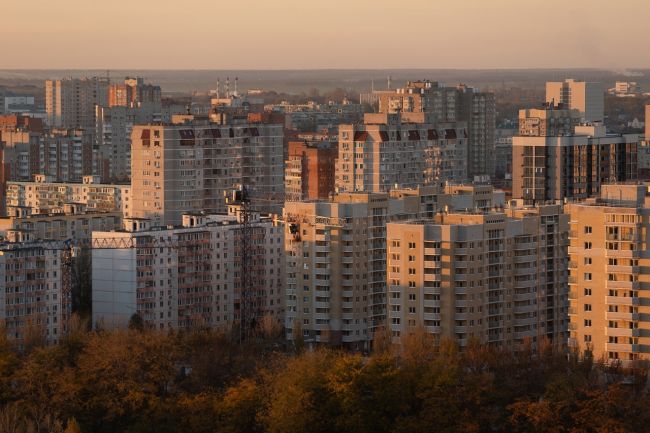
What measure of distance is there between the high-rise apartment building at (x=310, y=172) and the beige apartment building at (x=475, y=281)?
510 inches

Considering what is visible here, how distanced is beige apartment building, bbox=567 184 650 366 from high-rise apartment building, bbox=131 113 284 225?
13.0 meters

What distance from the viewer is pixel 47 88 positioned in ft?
227

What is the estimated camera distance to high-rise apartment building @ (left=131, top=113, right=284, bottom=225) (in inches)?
1405

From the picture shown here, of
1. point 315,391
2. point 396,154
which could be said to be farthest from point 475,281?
point 396,154

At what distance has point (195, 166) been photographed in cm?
3597

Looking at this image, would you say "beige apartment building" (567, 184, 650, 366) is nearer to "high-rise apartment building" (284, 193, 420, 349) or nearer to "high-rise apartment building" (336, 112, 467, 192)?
"high-rise apartment building" (284, 193, 420, 349)

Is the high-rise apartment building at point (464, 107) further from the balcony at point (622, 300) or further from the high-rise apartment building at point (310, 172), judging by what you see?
the balcony at point (622, 300)

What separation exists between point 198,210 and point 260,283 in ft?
21.3

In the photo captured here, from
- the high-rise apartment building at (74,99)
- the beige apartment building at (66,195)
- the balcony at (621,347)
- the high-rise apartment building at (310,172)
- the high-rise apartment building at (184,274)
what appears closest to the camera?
the balcony at (621,347)

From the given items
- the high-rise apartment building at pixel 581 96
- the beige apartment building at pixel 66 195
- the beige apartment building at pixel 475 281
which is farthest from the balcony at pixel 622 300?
the high-rise apartment building at pixel 581 96

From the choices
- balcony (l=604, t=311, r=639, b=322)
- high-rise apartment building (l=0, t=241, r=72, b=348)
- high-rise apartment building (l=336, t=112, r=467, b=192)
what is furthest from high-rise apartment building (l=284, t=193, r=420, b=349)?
high-rise apartment building (l=336, t=112, r=467, b=192)

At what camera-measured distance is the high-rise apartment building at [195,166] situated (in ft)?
117

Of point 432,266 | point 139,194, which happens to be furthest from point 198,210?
point 432,266

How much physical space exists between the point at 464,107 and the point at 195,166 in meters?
17.2
